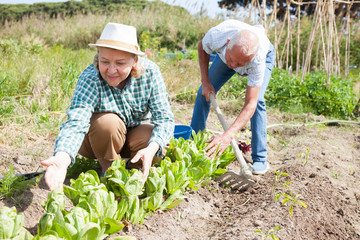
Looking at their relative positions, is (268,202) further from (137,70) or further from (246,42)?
(137,70)

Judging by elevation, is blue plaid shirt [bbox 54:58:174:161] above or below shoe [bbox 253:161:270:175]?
above

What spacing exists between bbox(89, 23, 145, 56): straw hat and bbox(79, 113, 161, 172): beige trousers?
1.71ft

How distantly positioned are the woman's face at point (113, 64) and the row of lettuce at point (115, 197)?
21.5 inches

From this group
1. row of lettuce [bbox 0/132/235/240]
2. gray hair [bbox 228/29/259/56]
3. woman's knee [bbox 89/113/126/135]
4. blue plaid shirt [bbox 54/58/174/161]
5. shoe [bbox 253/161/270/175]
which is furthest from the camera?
shoe [bbox 253/161/270/175]

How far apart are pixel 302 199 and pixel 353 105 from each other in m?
3.46

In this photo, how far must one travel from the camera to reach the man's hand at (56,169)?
1645mm

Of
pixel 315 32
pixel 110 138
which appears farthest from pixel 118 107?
pixel 315 32

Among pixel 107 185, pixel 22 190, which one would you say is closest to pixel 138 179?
pixel 107 185

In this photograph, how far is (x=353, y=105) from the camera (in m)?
5.28

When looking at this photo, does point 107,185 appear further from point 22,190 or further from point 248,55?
point 248,55

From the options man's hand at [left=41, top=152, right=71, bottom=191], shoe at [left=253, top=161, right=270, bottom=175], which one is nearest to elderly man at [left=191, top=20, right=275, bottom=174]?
shoe at [left=253, top=161, right=270, bottom=175]

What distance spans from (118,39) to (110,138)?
0.70 metres

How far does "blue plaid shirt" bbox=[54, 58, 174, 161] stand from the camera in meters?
2.16

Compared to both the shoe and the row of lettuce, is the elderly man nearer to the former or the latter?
the shoe
